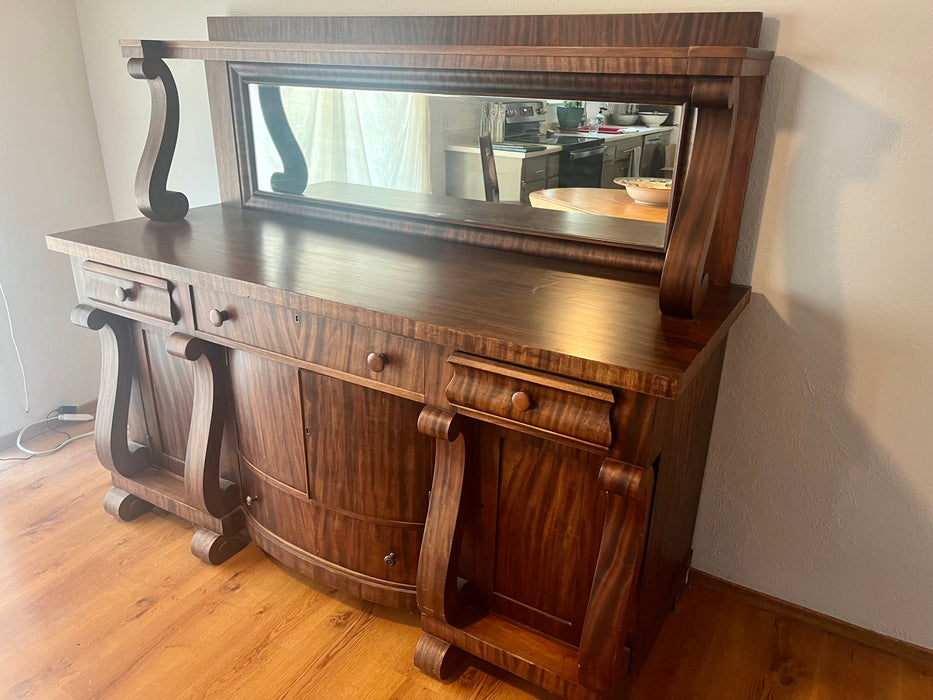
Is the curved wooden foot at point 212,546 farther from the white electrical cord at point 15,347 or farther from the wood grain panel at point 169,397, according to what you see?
the white electrical cord at point 15,347

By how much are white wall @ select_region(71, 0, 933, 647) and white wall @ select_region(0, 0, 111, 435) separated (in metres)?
1.00

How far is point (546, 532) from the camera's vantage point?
4.23 ft

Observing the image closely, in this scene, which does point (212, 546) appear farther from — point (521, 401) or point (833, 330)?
point (833, 330)

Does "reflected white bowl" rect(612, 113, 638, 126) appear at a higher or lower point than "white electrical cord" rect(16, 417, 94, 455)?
higher

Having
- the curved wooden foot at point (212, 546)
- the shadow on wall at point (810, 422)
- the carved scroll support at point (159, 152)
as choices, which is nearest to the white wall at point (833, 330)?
the shadow on wall at point (810, 422)

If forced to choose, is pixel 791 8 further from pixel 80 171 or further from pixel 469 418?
pixel 80 171

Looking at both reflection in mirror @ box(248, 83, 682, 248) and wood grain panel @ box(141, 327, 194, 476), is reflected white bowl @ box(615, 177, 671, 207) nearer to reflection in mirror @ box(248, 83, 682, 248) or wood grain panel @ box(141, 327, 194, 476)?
reflection in mirror @ box(248, 83, 682, 248)

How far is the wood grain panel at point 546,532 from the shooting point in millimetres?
1228

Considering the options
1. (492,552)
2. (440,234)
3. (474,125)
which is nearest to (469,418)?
(492,552)

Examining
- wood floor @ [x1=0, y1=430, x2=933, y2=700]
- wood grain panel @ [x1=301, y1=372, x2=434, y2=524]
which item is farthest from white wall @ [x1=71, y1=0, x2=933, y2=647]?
wood grain panel @ [x1=301, y1=372, x2=434, y2=524]

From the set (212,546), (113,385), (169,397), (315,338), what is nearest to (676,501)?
→ (315,338)

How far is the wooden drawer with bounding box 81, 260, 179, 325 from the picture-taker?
1.54 meters

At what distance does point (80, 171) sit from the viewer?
233cm

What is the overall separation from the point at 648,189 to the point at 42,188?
193cm
